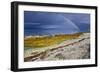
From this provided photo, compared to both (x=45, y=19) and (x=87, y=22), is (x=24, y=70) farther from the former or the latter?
(x=87, y=22)

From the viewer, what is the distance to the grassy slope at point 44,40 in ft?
5.51

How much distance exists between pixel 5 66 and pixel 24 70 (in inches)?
4.8

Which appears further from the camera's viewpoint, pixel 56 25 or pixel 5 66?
pixel 56 25

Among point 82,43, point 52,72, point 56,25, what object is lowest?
point 52,72

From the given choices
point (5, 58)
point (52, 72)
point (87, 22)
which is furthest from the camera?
point (87, 22)

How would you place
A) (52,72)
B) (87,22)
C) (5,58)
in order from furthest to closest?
(87,22)
(52,72)
(5,58)

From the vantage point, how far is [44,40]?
172 cm

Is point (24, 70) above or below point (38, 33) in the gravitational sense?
below

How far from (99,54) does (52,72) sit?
40 cm

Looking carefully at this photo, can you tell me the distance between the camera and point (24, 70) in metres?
1.65

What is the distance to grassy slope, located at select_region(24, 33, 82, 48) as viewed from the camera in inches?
66.1

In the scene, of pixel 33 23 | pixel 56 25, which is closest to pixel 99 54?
pixel 56 25

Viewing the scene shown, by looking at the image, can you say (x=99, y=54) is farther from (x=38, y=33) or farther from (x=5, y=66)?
(x=5, y=66)

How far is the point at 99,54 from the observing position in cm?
192
